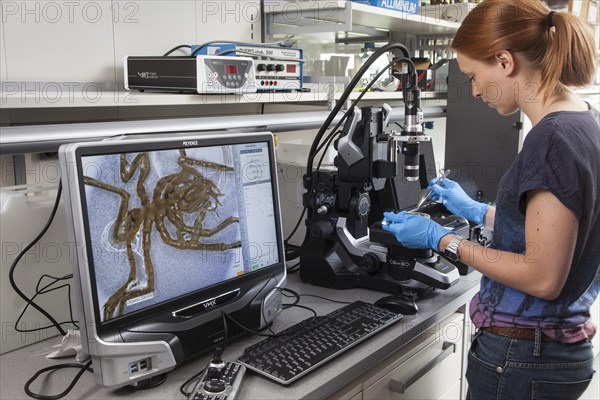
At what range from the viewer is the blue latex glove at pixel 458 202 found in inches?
72.2

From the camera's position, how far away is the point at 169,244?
4.00ft

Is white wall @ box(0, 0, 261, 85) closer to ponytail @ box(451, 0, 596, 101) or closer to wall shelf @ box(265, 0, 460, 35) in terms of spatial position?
wall shelf @ box(265, 0, 460, 35)

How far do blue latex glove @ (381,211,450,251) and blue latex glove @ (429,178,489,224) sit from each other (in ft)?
1.16

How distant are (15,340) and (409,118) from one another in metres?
1.12

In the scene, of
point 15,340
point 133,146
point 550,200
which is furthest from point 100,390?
point 550,200

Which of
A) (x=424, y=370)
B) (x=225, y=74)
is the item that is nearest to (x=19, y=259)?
(x=225, y=74)

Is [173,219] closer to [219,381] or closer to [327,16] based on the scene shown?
[219,381]

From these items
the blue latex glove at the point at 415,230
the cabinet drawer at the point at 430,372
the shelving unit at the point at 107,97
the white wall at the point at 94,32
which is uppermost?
the white wall at the point at 94,32

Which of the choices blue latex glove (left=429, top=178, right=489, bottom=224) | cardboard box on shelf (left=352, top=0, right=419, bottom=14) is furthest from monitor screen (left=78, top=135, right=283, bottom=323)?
cardboard box on shelf (left=352, top=0, right=419, bottom=14)

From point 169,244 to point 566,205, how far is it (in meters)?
0.80

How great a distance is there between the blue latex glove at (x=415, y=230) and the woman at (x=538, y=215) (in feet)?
0.40

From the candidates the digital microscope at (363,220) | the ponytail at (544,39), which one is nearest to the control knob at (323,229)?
the digital microscope at (363,220)

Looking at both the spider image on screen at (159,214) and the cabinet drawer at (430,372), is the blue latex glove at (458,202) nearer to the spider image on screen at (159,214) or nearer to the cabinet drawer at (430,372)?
the cabinet drawer at (430,372)

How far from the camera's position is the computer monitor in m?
1.08
